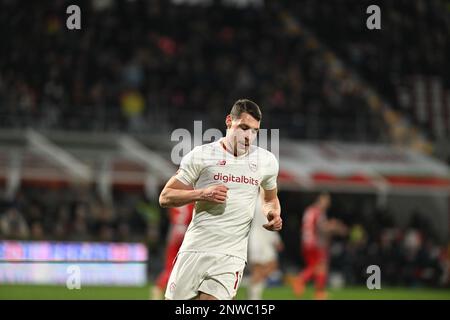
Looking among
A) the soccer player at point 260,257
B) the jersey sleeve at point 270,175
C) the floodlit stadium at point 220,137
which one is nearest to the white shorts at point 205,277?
the jersey sleeve at point 270,175

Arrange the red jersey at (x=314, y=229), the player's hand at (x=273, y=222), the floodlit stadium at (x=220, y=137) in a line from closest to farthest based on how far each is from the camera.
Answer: the player's hand at (x=273, y=222), the red jersey at (x=314, y=229), the floodlit stadium at (x=220, y=137)

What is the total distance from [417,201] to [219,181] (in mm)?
19683

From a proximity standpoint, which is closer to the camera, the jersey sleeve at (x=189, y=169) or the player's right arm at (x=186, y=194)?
the player's right arm at (x=186, y=194)

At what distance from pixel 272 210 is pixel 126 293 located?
991 centimetres

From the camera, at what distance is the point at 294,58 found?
28.5 metres

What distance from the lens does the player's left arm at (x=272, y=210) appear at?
6.59 meters

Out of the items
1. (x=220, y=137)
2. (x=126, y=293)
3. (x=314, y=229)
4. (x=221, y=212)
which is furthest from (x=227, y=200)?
(x=314, y=229)

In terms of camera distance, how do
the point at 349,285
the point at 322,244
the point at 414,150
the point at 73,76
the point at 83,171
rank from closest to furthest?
the point at 322,244, the point at 83,171, the point at 349,285, the point at 73,76, the point at 414,150

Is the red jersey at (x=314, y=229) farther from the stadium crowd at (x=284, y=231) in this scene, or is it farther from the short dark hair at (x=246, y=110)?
the short dark hair at (x=246, y=110)

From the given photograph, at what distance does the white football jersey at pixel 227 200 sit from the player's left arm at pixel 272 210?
0.49 feet

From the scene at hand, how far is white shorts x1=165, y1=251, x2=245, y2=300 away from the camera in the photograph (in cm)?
662

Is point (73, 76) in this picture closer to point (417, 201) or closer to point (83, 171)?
point (83, 171)

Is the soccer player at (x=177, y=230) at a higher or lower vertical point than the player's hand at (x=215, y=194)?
lower

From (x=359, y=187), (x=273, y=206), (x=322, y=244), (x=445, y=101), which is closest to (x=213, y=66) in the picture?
(x=359, y=187)
